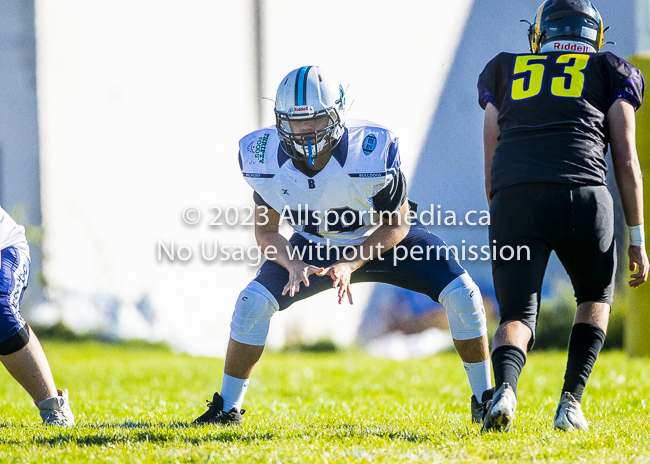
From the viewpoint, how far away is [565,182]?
302 cm

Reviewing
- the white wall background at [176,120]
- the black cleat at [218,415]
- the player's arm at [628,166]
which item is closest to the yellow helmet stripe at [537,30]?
the player's arm at [628,166]

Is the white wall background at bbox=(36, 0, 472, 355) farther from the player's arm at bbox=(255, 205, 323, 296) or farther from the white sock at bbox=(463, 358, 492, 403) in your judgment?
the white sock at bbox=(463, 358, 492, 403)

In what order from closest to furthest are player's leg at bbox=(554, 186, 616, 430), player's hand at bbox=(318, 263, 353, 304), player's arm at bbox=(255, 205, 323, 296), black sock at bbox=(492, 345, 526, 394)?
black sock at bbox=(492, 345, 526, 394) < player's leg at bbox=(554, 186, 616, 430) < player's hand at bbox=(318, 263, 353, 304) < player's arm at bbox=(255, 205, 323, 296)

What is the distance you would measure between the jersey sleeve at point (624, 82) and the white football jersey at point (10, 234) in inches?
117

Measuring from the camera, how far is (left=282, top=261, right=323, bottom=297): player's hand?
3346mm

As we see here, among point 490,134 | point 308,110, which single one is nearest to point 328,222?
point 308,110

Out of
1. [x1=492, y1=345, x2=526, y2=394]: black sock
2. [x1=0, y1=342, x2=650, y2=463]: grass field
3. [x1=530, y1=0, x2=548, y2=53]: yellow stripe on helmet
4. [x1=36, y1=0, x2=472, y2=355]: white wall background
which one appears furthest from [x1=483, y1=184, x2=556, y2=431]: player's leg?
[x1=36, y1=0, x2=472, y2=355]: white wall background

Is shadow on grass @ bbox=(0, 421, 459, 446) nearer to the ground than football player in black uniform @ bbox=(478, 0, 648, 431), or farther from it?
nearer to the ground

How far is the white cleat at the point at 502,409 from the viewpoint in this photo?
2.81 meters

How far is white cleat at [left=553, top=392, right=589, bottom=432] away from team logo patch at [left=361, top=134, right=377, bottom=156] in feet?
4.81

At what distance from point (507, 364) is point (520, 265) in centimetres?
42

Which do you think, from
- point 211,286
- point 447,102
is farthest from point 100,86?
point 447,102

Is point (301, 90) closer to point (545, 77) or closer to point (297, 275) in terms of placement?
point (297, 275)

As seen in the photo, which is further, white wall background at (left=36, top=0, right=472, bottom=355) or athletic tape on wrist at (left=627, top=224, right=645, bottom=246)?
white wall background at (left=36, top=0, right=472, bottom=355)
